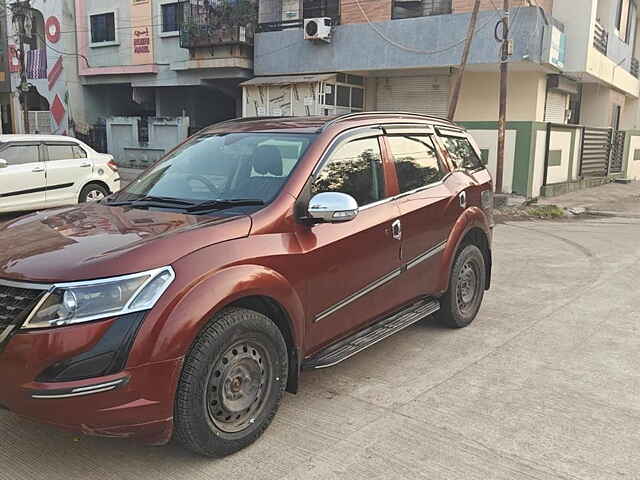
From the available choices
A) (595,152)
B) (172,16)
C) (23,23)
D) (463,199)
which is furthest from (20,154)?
(23,23)

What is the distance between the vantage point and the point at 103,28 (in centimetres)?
2530

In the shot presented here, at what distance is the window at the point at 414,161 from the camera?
4.54 m

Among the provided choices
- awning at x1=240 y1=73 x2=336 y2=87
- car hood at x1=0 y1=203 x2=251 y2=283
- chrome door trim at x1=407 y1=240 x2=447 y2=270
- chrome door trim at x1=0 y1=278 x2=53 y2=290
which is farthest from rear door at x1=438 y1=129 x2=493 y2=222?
awning at x1=240 y1=73 x2=336 y2=87

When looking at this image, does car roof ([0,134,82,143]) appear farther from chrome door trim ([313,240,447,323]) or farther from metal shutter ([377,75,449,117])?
metal shutter ([377,75,449,117])

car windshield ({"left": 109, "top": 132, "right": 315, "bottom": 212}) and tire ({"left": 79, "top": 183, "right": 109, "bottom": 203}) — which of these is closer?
car windshield ({"left": 109, "top": 132, "right": 315, "bottom": 212})

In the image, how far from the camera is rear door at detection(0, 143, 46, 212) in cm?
1048

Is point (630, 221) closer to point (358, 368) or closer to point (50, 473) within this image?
point (358, 368)

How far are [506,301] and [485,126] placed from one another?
402 inches

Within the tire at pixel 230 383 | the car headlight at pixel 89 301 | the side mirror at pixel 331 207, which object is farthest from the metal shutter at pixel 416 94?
the car headlight at pixel 89 301

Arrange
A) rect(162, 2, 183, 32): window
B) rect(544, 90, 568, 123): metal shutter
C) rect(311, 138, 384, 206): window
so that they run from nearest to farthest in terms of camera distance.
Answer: rect(311, 138, 384, 206): window < rect(544, 90, 568, 123): metal shutter < rect(162, 2, 183, 32): window

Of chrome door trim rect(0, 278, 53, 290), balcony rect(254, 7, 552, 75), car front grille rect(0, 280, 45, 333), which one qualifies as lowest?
car front grille rect(0, 280, 45, 333)

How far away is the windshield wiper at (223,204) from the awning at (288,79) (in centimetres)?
1655

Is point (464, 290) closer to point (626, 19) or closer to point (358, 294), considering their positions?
point (358, 294)

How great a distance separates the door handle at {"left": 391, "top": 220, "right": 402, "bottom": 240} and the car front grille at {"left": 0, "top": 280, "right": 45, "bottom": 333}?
2.34 meters
